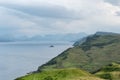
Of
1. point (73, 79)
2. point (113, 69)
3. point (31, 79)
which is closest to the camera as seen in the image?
point (73, 79)

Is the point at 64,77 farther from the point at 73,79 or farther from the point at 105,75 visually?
the point at 105,75

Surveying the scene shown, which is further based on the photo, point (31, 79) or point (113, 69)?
point (113, 69)

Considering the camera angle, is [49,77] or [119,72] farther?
[119,72]

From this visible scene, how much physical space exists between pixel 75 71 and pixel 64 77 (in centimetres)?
809

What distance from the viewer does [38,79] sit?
119 m

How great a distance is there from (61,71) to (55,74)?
114 inches

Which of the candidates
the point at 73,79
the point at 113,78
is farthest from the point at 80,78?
the point at 113,78

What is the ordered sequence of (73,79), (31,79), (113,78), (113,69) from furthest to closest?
(113,69), (113,78), (31,79), (73,79)

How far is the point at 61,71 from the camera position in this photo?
12488 centimetres

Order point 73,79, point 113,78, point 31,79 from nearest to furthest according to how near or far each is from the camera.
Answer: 1. point 73,79
2. point 31,79
3. point 113,78

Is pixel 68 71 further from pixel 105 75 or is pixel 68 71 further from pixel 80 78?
pixel 105 75

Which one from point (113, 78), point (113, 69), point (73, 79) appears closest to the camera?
point (73, 79)

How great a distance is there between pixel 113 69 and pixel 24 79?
56511mm

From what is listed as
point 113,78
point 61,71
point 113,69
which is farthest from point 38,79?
point 113,69
